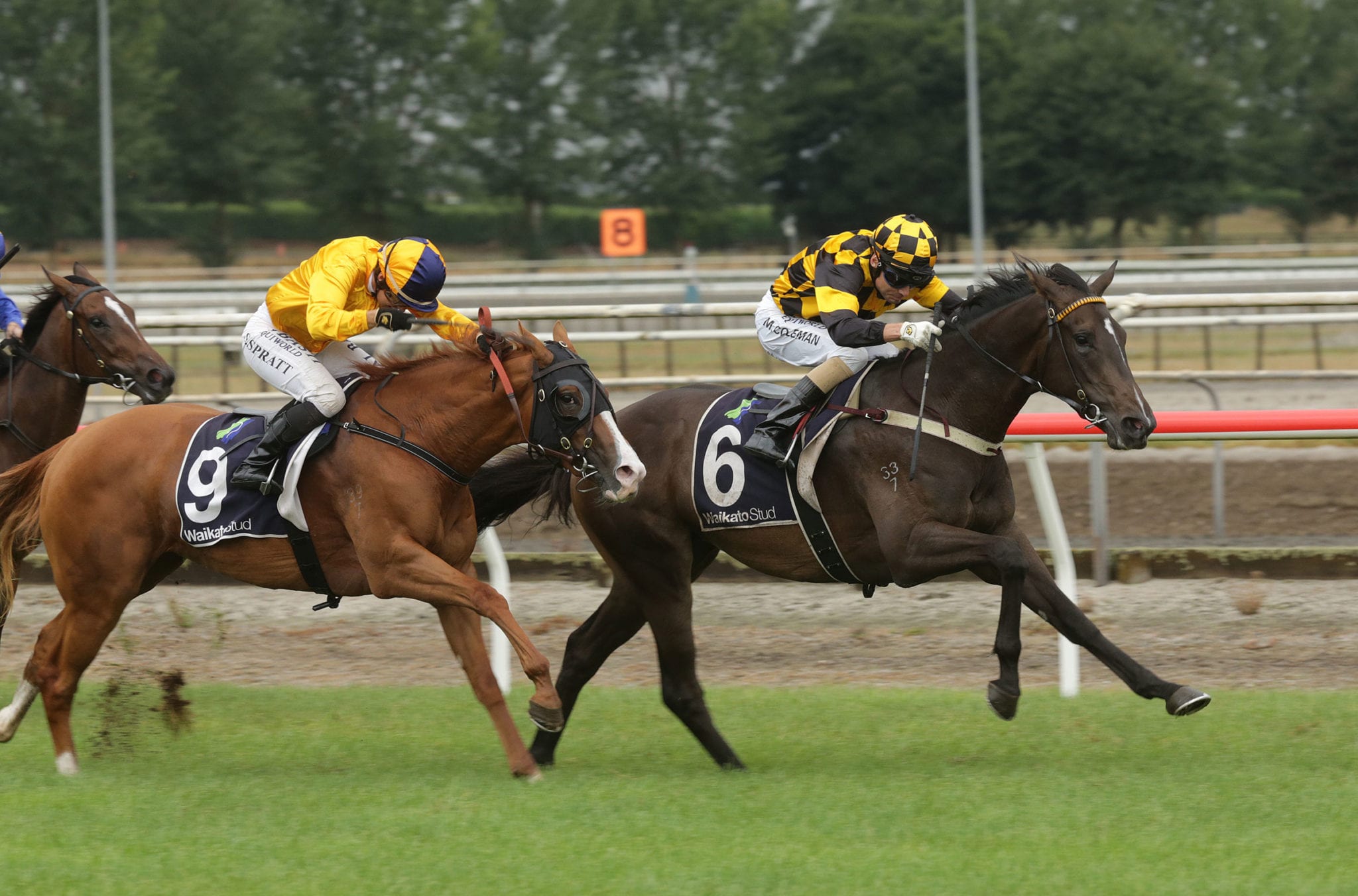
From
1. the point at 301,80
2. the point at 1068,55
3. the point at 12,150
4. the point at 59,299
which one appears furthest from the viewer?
the point at 301,80

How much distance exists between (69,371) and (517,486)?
209cm

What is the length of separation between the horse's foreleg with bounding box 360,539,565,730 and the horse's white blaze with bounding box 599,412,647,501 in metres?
0.49

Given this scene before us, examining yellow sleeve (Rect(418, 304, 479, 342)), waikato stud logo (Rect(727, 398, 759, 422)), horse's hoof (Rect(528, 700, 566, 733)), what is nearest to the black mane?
waikato stud logo (Rect(727, 398, 759, 422))

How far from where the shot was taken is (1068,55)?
123 feet

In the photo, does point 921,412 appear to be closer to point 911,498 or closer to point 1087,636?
point 911,498

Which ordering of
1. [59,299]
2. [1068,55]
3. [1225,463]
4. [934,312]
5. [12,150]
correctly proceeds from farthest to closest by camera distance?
[1068,55]
[12,150]
[1225,463]
[59,299]
[934,312]

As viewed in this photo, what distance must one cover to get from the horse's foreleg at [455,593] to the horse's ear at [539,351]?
2.24 ft

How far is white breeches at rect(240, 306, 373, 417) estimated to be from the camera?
5.29 meters

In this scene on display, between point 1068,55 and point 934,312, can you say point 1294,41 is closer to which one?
point 1068,55

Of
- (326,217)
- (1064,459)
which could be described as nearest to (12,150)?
(326,217)

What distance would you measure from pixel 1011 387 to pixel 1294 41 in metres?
41.9

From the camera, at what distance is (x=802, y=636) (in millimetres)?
7488

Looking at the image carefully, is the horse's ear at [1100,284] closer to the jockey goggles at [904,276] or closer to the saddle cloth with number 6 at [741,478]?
the jockey goggles at [904,276]

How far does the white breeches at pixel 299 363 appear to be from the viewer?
5.29 metres
